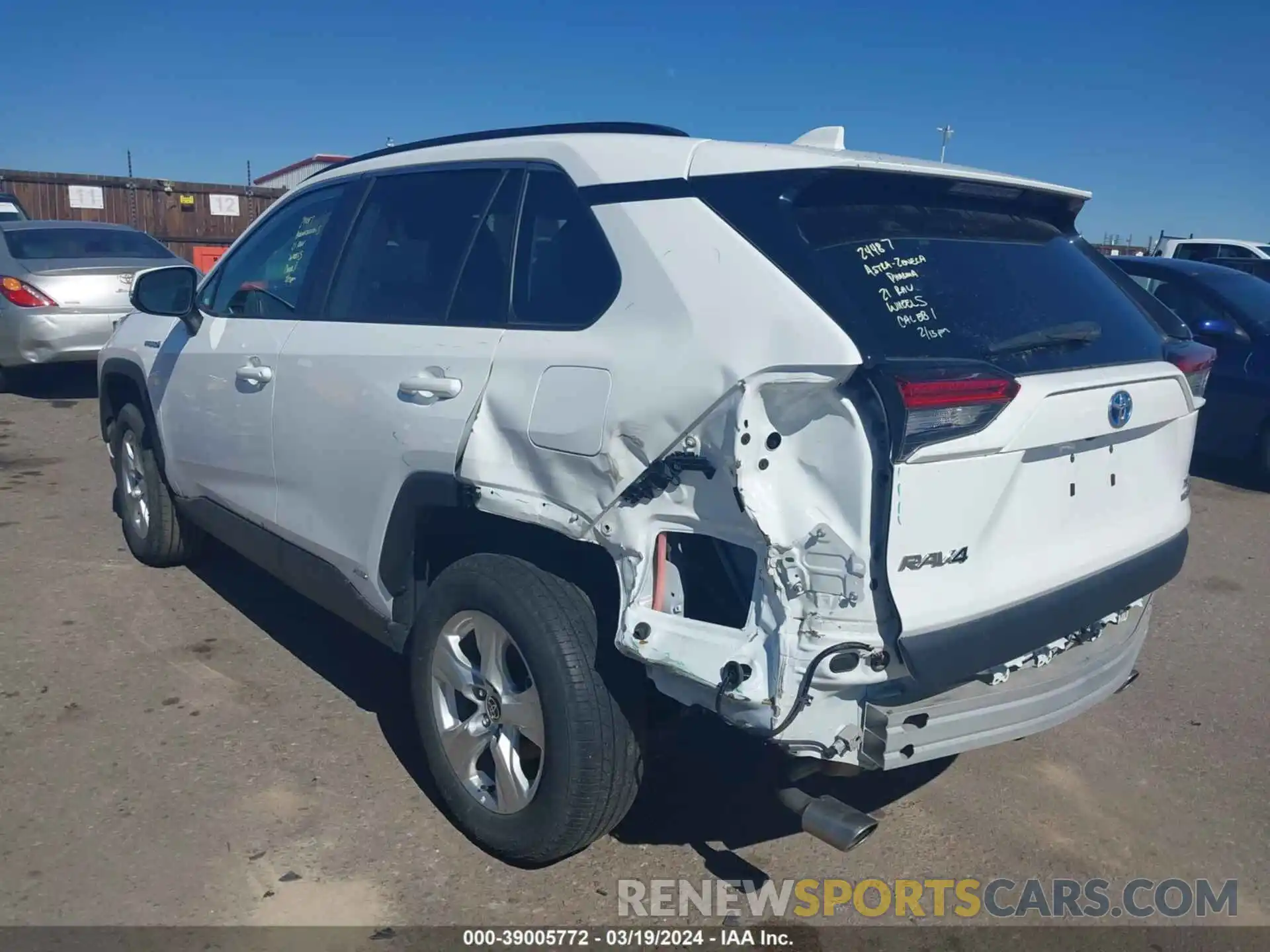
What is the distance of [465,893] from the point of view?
292cm

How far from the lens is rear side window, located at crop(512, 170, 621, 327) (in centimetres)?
277

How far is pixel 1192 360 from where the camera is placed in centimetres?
312

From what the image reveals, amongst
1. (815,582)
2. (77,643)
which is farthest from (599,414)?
(77,643)

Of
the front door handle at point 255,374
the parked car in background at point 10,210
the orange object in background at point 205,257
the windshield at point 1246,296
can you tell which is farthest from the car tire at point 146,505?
the orange object in background at point 205,257

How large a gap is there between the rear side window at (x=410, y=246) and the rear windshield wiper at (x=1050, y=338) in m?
1.57

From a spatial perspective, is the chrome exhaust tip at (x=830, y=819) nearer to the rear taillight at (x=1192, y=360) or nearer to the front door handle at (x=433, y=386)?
the front door handle at (x=433, y=386)

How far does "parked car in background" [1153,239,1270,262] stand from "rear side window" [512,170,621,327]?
16.6 meters

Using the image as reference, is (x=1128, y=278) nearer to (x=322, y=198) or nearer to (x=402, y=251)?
(x=402, y=251)

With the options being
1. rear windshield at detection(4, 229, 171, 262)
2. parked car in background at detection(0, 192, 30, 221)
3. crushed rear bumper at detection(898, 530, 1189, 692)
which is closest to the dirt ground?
crushed rear bumper at detection(898, 530, 1189, 692)

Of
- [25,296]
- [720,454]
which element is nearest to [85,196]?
[25,296]

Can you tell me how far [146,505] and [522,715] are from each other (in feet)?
10.8

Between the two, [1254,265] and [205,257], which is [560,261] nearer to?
[1254,265]

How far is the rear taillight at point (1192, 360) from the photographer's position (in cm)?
306

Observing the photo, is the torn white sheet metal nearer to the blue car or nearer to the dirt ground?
the dirt ground
